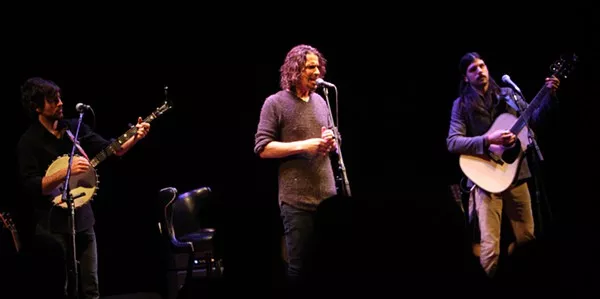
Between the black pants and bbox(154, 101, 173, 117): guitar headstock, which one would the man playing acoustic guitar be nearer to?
bbox(154, 101, 173, 117): guitar headstock

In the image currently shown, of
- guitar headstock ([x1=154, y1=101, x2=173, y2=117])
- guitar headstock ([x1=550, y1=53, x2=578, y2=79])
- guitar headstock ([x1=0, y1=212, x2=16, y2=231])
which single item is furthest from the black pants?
guitar headstock ([x1=550, y1=53, x2=578, y2=79])

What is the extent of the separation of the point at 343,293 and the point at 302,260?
1307mm

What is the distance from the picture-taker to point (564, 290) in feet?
7.93

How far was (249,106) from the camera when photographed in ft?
19.8

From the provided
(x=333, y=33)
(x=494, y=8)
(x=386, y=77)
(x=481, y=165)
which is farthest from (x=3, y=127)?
(x=494, y=8)

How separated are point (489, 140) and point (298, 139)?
4.92 ft

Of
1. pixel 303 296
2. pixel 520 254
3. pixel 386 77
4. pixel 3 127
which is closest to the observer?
pixel 303 296

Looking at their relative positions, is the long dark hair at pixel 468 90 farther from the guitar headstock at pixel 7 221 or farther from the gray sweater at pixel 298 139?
the guitar headstock at pixel 7 221

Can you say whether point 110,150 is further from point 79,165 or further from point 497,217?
point 497,217

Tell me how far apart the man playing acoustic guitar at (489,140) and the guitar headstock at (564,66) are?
0.33ft

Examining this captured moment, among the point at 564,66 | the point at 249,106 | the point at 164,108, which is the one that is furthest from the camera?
the point at 249,106

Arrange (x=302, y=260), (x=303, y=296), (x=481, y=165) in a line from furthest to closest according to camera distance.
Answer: (x=481, y=165), (x=302, y=260), (x=303, y=296)

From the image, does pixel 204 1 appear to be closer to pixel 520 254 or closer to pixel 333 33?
pixel 333 33

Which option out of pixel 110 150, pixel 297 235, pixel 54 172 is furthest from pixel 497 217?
pixel 54 172
